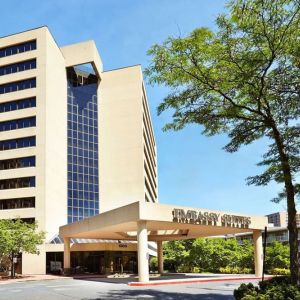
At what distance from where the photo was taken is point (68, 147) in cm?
6850

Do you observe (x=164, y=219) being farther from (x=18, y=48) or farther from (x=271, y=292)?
(x=18, y=48)

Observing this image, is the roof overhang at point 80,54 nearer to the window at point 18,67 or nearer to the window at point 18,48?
the window at point 18,48

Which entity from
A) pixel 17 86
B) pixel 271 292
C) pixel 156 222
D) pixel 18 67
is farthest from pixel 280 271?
pixel 18 67

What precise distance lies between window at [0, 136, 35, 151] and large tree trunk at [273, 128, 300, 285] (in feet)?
163

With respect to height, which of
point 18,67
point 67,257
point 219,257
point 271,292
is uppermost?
point 18,67

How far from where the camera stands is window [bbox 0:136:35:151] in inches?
2493

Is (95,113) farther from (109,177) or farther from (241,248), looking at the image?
(241,248)

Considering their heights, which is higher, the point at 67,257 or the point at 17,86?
the point at 17,86

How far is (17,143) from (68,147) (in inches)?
317

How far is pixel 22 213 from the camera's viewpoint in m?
61.0

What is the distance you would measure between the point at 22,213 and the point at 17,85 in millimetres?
19886

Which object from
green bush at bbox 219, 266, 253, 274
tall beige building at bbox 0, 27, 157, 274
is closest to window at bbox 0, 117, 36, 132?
tall beige building at bbox 0, 27, 157, 274

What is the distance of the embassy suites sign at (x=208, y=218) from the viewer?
35312mm

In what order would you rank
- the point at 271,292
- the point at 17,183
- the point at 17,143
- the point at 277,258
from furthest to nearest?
1. the point at 17,143
2. the point at 17,183
3. the point at 277,258
4. the point at 271,292
